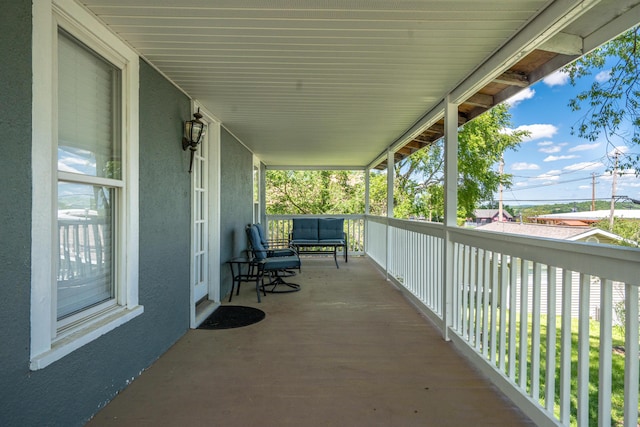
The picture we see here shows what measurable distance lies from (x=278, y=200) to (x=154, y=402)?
36.6ft

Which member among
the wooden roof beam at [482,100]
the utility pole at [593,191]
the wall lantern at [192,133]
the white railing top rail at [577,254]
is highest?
the wooden roof beam at [482,100]

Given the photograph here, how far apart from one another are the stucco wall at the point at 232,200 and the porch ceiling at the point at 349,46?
102 cm

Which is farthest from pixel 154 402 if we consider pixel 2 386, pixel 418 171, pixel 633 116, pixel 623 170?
pixel 418 171

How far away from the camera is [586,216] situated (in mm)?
2373

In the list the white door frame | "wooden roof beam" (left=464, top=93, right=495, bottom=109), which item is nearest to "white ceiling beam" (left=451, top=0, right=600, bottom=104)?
"wooden roof beam" (left=464, top=93, right=495, bottom=109)

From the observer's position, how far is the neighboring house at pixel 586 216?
1.98 m

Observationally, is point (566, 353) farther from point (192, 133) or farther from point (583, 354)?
point (192, 133)

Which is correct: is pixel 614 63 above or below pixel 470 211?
above

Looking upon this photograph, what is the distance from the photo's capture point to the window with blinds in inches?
70.4

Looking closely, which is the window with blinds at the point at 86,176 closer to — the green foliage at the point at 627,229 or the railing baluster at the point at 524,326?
the railing baluster at the point at 524,326

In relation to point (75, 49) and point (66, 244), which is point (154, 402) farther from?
point (75, 49)

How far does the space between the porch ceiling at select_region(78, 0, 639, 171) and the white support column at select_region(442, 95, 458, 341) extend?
268mm

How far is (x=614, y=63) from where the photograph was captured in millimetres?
3201

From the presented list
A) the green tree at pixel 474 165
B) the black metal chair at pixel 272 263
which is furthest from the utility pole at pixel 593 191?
the green tree at pixel 474 165
